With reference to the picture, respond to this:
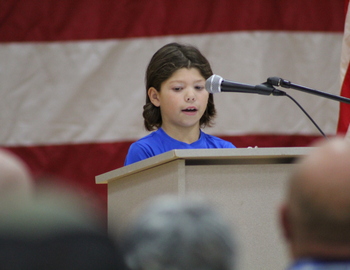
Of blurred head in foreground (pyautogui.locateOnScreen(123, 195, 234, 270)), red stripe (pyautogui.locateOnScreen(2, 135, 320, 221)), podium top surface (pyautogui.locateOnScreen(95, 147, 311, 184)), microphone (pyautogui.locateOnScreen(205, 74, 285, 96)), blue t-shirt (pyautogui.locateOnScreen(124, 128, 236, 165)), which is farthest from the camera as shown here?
red stripe (pyautogui.locateOnScreen(2, 135, 320, 221))

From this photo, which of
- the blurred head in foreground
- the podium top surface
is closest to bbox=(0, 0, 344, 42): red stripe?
the podium top surface

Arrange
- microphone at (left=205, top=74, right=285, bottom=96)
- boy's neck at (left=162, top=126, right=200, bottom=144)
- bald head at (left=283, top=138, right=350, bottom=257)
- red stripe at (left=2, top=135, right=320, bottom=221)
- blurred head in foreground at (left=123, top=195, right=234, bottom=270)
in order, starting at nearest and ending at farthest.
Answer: blurred head in foreground at (left=123, top=195, right=234, bottom=270) < bald head at (left=283, top=138, right=350, bottom=257) < microphone at (left=205, top=74, right=285, bottom=96) < boy's neck at (left=162, top=126, right=200, bottom=144) < red stripe at (left=2, top=135, right=320, bottom=221)

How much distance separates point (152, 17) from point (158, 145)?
3.74 ft

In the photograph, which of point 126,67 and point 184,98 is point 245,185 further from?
point 126,67

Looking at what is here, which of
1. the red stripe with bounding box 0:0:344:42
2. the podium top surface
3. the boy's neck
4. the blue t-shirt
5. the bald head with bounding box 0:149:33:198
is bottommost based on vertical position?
the bald head with bounding box 0:149:33:198

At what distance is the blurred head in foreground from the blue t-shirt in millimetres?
1954

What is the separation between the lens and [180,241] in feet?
1.34

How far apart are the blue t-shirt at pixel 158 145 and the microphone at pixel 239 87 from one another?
1.85 feet

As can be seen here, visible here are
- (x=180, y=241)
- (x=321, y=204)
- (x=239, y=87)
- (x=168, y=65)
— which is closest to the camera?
(x=180, y=241)

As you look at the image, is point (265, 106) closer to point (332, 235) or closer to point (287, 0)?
point (287, 0)

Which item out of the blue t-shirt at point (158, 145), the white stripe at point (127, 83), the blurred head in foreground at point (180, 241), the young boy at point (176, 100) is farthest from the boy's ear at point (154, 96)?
the blurred head in foreground at point (180, 241)

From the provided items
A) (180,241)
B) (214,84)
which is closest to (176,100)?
(214,84)

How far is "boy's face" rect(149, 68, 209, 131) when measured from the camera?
247 cm

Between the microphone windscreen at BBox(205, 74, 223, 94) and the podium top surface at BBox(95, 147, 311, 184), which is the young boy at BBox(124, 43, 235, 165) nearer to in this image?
the microphone windscreen at BBox(205, 74, 223, 94)
